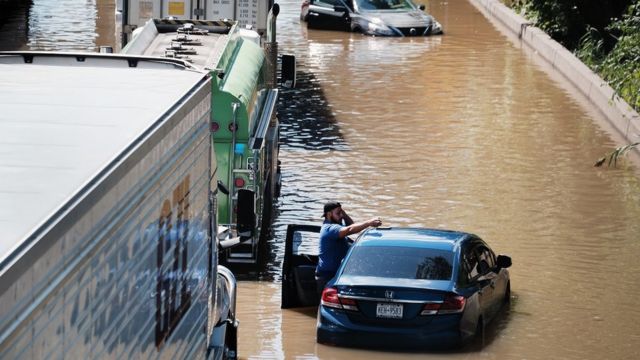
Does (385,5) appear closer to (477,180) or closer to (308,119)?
(308,119)

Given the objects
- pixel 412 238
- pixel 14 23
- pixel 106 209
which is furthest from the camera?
pixel 14 23

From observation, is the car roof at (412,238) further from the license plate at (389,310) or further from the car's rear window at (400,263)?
the license plate at (389,310)

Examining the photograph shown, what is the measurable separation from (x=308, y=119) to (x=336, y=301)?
571 inches

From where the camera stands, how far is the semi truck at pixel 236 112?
52.1ft

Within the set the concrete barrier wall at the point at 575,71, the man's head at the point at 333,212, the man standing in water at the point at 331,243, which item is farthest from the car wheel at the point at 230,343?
the concrete barrier wall at the point at 575,71

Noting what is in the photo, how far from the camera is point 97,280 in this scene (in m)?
6.42

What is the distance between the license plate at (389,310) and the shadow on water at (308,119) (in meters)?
11.7

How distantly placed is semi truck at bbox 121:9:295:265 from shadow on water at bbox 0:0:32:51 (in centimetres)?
1729

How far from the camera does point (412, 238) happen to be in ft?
47.6

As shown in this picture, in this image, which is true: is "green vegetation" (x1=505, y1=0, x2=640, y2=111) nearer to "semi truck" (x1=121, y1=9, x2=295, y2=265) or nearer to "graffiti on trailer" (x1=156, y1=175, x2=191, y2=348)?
"semi truck" (x1=121, y1=9, x2=295, y2=265)

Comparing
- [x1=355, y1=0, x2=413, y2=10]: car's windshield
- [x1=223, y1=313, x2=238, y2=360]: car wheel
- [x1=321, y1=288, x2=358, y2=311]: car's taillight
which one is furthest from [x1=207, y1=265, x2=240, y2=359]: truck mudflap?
[x1=355, y1=0, x2=413, y2=10]: car's windshield

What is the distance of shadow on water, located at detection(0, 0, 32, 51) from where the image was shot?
36.7 metres

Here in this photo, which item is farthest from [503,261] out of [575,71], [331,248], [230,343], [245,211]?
[575,71]

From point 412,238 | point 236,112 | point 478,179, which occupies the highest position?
point 236,112
